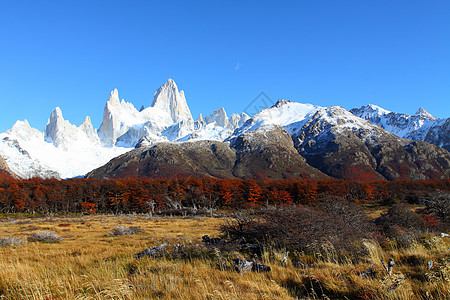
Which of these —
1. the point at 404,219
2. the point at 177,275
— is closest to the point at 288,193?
the point at 404,219

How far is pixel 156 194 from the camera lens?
8350 centimetres

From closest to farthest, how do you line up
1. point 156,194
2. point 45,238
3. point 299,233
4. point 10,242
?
point 299,233 → point 10,242 → point 45,238 → point 156,194

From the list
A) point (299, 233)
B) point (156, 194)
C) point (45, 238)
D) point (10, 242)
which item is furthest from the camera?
point (156, 194)

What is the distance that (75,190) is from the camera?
284ft

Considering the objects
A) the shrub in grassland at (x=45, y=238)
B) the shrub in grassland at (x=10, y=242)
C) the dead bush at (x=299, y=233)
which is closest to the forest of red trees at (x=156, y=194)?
the shrub in grassland at (x=45, y=238)

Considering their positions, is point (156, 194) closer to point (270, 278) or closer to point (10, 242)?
point (10, 242)

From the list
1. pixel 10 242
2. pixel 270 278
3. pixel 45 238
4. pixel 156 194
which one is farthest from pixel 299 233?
pixel 156 194

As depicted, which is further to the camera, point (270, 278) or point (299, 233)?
point (299, 233)

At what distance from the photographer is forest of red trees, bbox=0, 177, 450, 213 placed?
81.3 metres

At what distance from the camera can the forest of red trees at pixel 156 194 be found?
267 feet

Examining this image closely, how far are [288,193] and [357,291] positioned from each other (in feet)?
273

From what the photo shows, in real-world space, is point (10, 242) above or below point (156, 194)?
above

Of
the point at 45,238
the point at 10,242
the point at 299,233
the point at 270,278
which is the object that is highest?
the point at 299,233

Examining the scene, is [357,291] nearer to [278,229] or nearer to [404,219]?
[278,229]
